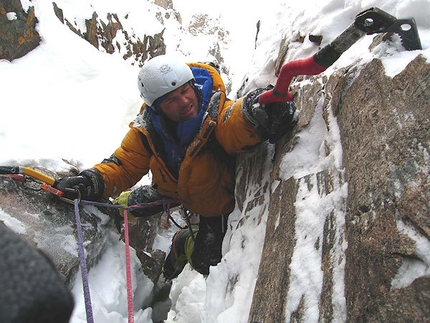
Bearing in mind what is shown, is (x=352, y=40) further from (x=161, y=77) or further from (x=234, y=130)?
(x=161, y=77)

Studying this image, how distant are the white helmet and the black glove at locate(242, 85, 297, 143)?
69 centimetres

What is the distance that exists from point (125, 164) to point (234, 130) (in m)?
1.41

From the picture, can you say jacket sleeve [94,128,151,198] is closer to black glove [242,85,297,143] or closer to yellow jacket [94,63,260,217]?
yellow jacket [94,63,260,217]

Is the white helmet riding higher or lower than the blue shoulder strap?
higher

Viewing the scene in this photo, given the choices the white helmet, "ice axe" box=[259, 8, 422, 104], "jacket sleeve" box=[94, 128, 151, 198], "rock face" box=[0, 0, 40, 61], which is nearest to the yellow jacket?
"jacket sleeve" box=[94, 128, 151, 198]

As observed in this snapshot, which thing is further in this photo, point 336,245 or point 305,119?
point 305,119

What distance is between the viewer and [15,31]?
7.37m

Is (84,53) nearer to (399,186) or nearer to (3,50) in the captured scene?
(3,50)

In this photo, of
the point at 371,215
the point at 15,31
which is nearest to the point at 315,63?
the point at 371,215

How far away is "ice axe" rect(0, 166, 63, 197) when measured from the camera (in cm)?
285

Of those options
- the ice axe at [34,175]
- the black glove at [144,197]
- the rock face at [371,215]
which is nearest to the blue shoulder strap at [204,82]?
the rock face at [371,215]

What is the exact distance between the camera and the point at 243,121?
7.91ft

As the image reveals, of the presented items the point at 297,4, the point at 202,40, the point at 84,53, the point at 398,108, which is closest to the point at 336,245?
the point at 398,108

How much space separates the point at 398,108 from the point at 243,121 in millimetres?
1133
